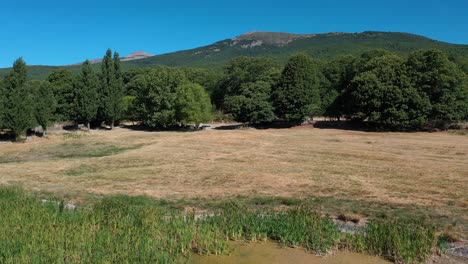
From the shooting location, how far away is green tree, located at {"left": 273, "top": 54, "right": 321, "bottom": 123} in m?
59.1

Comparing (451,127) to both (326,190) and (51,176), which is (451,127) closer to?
(326,190)

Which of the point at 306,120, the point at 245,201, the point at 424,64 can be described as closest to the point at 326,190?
the point at 245,201

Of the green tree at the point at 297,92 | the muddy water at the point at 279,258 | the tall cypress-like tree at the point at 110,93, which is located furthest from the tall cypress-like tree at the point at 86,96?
the muddy water at the point at 279,258

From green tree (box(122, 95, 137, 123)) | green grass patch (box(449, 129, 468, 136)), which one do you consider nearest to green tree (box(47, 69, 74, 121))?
green tree (box(122, 95, 137, 123))

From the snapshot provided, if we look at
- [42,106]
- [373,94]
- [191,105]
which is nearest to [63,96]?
[42,106]

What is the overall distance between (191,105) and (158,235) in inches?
1904

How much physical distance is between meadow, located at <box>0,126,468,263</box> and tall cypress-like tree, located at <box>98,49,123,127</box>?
26.2 meters

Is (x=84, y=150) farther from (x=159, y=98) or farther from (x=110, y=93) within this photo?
(x=110, y=93)

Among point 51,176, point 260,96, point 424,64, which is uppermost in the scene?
point 424,64

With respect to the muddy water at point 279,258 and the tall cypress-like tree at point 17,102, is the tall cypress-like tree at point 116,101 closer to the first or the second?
the tall cypress-like tree at point 17,102

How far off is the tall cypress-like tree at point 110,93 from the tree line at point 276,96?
0.16m

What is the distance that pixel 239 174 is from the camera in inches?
901

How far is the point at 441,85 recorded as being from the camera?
1994 inches

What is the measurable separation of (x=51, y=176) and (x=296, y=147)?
2151 centimetres
